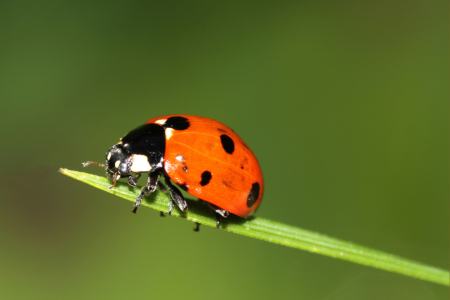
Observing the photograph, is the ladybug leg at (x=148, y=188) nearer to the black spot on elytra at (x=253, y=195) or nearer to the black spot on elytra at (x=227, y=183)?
the black spot on elytra at (x=227, y=183)

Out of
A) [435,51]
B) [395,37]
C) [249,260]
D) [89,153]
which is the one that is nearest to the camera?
[249,260]

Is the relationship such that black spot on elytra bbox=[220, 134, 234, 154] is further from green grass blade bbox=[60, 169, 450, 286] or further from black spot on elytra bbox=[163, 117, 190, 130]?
green grass blade bbox=[60, 169, 450, 286]

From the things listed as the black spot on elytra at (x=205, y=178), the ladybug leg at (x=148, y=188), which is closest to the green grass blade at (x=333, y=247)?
the ladybug leg at (x=148, y=188)

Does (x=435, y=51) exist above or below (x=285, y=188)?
above

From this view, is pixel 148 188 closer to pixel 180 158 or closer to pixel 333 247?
pixel 180 158

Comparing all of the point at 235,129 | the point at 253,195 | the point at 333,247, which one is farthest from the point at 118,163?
the point at 235,129

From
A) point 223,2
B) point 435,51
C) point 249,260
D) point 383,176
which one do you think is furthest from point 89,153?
point 435,51

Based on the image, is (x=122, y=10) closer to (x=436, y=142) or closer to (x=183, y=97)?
(x=183, y=97)

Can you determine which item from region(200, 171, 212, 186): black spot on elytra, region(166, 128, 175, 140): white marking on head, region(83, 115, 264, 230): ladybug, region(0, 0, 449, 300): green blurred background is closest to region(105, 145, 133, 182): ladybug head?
region(83, 115, 264, 230): ladybug
